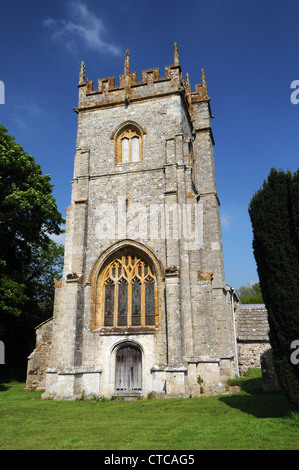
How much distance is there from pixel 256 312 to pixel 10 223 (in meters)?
14.1

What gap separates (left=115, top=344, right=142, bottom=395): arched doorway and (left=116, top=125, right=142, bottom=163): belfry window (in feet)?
28.6

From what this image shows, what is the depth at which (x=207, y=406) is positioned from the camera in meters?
10.4

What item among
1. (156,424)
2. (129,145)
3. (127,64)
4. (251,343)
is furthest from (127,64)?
(156,424)

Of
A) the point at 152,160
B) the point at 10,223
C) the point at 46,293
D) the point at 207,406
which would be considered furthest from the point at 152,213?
the point at 46,293

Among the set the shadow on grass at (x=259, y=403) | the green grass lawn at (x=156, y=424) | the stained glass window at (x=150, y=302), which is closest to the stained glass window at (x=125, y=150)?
the stained glass window at (x=150, y=302)

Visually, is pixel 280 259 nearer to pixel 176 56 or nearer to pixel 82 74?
pixel 176 56

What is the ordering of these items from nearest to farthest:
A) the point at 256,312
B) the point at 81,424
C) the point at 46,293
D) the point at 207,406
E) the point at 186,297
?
the point at 81,424 → the point at 207,406 → the point at 186,297 → the point at 256,312 → the point at 46,293

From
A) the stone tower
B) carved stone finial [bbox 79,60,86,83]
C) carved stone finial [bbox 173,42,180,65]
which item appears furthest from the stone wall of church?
carved stone finial [bbox 79,60,86,83]

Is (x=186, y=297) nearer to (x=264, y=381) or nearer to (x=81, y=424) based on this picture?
(x=264, y=381)

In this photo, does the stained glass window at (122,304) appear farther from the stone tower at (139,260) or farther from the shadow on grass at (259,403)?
the shadow on grass at (259,403)

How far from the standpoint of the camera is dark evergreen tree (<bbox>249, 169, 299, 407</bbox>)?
7801 mm

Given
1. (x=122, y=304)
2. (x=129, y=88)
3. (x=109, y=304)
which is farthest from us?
(x=129, y=88)

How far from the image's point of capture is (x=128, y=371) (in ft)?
46.8

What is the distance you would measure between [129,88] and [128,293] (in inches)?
411
